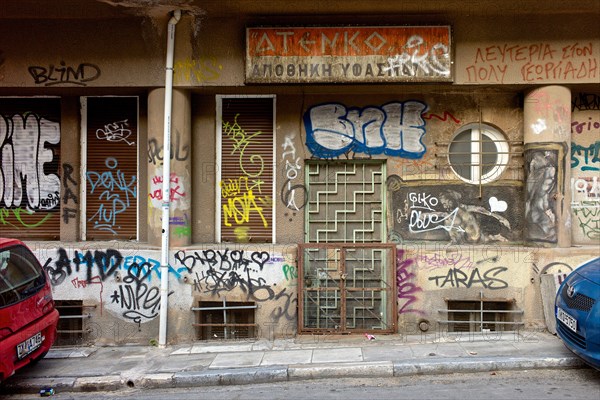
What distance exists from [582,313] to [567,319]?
0.31m

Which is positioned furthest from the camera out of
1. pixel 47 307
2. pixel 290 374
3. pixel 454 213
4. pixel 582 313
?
pixel 454 213

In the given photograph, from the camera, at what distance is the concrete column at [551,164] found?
6805 mm

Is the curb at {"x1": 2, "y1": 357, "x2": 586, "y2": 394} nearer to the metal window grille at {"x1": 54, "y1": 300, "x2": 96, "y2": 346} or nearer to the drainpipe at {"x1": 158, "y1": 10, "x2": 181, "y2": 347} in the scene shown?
the drainpipe at {"x1": 158, "y1": 10, "x2": 181, "y2": 347}

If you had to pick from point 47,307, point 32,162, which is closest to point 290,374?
point 47,307

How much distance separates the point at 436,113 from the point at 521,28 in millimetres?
1625

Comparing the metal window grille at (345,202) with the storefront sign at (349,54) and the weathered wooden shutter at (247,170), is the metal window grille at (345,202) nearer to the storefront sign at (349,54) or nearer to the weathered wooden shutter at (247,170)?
the weathered wooden shutter at (247,170)

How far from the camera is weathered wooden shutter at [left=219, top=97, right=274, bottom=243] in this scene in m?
7.39

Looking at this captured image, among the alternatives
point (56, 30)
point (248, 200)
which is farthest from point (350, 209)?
point (56, 30)

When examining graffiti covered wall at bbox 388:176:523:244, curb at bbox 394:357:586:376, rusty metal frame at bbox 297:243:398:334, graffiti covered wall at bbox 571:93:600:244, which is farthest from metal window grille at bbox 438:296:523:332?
graffiti covered wall at bbox 571:93:600:244

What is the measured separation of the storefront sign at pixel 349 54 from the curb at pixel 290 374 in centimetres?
383

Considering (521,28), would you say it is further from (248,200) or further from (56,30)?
(56,30)

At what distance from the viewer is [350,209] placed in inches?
289

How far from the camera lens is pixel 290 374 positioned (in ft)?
18.0

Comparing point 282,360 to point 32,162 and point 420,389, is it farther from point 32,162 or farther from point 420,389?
point 32,162
